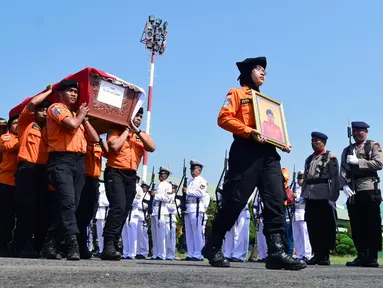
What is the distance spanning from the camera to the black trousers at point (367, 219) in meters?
7.86

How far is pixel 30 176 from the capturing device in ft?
21.0

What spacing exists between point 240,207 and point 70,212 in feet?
5.56

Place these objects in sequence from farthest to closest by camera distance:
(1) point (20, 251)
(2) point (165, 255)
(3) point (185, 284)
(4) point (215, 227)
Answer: (2) point (165, 255) → (1) point (20, 251) → (4) point (215, 227) → (3) point (185, 284)

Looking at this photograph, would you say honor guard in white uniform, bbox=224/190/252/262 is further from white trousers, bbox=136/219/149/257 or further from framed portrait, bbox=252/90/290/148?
framed portrait, bbox=252/90/290/148

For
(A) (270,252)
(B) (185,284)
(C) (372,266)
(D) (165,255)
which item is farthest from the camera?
(D) (165,255)

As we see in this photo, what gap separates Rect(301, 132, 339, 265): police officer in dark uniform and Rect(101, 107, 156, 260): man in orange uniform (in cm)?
290

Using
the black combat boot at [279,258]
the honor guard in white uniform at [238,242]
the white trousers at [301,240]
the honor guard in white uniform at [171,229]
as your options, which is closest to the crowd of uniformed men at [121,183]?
the black combat boot at [279,258]

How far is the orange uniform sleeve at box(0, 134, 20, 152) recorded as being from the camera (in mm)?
6957

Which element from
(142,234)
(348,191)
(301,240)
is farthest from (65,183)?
(142,234)

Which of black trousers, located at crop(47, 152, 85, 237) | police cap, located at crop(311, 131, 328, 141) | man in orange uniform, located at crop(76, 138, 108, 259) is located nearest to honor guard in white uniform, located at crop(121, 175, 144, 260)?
police cap, located at crop(311, 131, 328, 141)

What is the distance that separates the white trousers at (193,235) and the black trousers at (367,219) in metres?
3.90

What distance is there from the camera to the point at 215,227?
Answer: 18.3ft

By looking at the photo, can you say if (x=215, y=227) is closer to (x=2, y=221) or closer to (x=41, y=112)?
(x=41, y=112)

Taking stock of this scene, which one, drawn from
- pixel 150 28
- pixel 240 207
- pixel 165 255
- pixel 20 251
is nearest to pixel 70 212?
pixel 20 251
